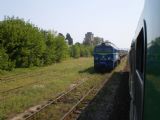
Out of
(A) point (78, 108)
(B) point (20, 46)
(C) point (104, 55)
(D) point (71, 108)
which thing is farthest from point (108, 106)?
(B) point (20, 46)

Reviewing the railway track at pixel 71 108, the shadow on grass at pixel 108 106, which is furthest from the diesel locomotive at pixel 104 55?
the railway track at pixel 71 108

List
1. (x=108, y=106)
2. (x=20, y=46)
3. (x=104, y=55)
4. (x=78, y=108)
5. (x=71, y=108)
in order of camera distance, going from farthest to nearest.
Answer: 1. (x=20, y=46)
2. (x=104, y=55)
3. (x=108, y=106)
4. (x=78, y=108)
5. (x=71, y=108)

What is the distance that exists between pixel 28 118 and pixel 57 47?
39134 mm

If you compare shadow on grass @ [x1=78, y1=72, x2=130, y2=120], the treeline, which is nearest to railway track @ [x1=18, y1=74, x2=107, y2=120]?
shadow on grass @ [x1=78, y1=72, x2=130, y2=120]

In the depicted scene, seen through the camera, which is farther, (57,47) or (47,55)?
(57,47)

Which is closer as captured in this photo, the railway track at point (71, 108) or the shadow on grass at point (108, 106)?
the railway track at point (71, 108)

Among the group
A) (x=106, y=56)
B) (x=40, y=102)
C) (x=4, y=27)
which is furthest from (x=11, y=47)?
(x=40, y=102)

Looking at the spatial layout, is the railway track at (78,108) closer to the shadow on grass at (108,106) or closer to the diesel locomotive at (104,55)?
the shadow on grass at (108,106)

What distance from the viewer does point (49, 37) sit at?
151 feet

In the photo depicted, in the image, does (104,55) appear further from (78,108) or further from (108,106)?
(78,108)

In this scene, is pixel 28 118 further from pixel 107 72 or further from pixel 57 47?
pixel 57 47

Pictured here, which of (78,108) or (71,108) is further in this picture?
(78,108)

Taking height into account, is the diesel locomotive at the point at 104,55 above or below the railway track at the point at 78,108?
above

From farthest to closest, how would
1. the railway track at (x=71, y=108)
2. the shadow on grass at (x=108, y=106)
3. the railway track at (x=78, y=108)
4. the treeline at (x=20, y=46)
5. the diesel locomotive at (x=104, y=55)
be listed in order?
the treeline at (x=20, y=46)
the diesel locomotive at (x=104, y=55)
the shadow on grass at (x=108, y=106)
the railway track at (x=78, y=108)
the railway track at (x=71, y=108)
